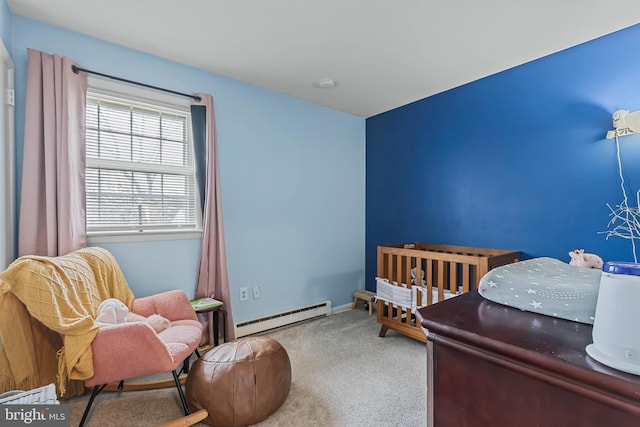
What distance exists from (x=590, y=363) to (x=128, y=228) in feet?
8.53

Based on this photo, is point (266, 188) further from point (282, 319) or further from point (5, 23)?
point (5, 23)

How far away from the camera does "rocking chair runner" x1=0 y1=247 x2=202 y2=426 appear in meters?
1.40

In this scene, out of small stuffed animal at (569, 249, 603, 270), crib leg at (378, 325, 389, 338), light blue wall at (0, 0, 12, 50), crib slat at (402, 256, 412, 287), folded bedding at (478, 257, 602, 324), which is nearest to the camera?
folded bedding at (478, 257, 602, 324)

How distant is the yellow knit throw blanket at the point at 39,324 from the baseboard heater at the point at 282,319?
1353mm

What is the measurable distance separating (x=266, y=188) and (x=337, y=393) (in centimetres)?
180

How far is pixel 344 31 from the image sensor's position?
201 centimetres

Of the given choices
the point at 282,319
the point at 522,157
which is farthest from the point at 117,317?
the point at 522,157

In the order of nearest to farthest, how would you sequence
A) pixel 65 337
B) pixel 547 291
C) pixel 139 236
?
pixel 547 291 < pixel 65 337 < pixel 139 236

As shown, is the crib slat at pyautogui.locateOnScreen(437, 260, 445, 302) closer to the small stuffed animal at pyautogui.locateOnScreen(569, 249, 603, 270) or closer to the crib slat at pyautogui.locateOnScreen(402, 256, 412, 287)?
the crib slat at pyautogui.locateOnScreen(402, 256, 412, 287)

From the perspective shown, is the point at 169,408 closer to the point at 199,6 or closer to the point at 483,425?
the point at 483,425

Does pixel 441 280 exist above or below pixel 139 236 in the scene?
below

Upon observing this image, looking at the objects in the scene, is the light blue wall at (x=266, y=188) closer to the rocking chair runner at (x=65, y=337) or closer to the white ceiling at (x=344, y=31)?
the white ceiling at (x=344, y=31)

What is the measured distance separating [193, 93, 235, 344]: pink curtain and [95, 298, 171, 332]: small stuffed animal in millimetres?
592

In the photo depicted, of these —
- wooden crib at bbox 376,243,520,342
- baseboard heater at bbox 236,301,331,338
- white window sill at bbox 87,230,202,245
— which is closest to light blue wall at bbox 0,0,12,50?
white window sill at bbox 87,230,202,245
